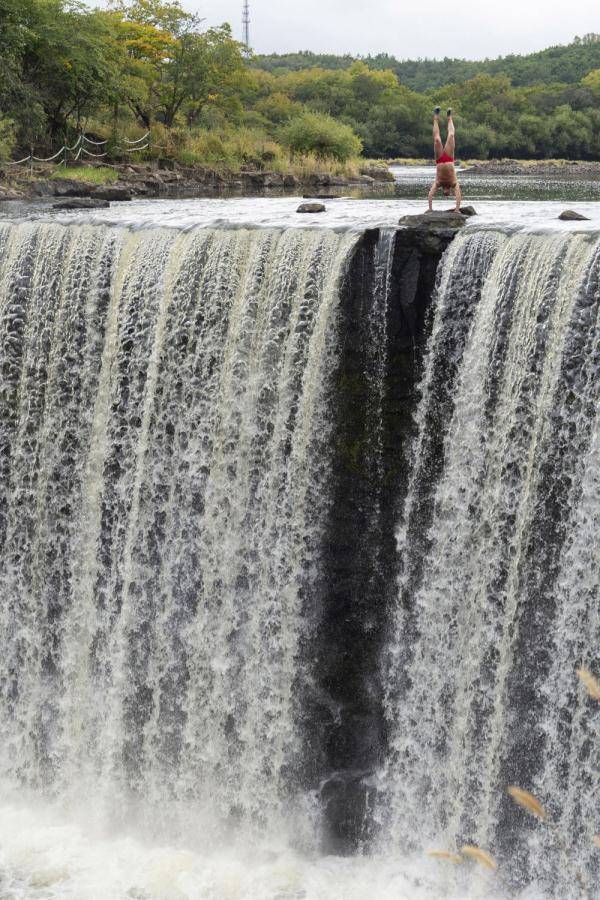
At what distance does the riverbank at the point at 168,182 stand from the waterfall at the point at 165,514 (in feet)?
28.0

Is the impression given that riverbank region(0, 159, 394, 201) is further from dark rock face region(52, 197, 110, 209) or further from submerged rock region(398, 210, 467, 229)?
submerged rock region(398, 210, 467, 229)

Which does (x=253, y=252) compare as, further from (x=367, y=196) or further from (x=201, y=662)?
(x=367, y=196)

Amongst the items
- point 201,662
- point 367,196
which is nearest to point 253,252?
point 201,662

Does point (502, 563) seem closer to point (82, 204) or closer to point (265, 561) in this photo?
point (265, 561)

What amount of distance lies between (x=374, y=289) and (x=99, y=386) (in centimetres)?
269

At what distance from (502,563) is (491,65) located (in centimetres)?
6455

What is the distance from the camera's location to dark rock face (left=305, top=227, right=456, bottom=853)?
758cm

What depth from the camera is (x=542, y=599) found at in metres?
6.88

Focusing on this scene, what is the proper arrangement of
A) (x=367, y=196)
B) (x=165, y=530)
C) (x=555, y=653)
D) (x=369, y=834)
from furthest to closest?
(x=367, y=196) < (x=165, y=530) < (x=369, y=834) < (x=555, y=653)

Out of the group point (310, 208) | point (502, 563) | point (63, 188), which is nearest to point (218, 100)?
point (63, 188)

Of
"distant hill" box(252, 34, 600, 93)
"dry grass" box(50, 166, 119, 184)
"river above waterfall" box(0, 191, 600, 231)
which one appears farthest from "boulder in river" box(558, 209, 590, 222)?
"distant hill" box(252, 34, 600, 93)

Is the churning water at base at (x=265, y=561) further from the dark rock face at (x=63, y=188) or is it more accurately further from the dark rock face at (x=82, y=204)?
the dark rock face at (x=63, y=188)

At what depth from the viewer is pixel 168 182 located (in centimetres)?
2156

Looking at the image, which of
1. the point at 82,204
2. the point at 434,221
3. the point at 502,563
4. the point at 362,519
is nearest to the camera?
the point at 502,563
